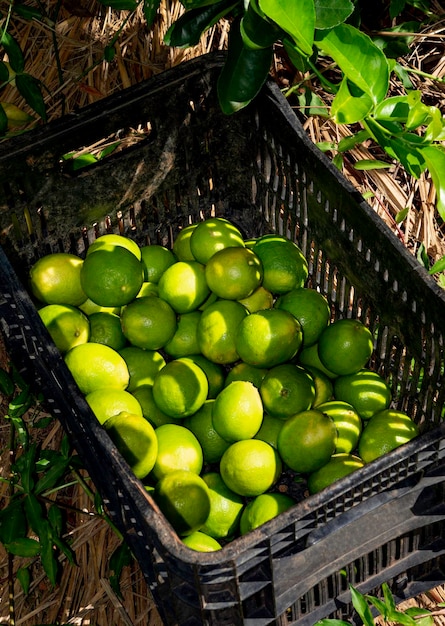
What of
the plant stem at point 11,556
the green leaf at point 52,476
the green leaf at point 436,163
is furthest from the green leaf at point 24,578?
the green leaf at point 436,163

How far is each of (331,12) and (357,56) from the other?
8cm

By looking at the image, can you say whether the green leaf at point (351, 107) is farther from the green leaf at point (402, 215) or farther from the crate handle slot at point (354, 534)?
the green leaf at point (402, 215)

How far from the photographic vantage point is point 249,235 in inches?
80.3

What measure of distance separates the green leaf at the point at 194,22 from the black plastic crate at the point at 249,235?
16 centimetres

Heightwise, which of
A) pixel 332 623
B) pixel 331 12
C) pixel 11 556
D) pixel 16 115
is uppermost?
pixel 331 12

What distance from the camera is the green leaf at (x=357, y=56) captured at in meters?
1.24

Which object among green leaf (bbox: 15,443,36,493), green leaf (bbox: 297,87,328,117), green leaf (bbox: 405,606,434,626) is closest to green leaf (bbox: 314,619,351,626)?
green leaf (bbox: 405,606,434,626)

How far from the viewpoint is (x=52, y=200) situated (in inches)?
70.1

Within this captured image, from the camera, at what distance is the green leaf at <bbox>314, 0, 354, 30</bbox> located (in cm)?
121

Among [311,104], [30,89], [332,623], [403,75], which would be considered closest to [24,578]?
[332,623]

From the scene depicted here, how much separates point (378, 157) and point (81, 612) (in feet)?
4.59

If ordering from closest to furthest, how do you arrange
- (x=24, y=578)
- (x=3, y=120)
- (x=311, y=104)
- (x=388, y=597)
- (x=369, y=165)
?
(x=388, y=597) < (x=24, y=578) < (x=3, y=120) < (x=369, y=165) < (x=311, y=104)

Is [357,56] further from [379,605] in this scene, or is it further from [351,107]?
[379,605]

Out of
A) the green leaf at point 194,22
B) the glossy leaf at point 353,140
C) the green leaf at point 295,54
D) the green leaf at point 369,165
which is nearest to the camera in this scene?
the green leaf at point 295,54
